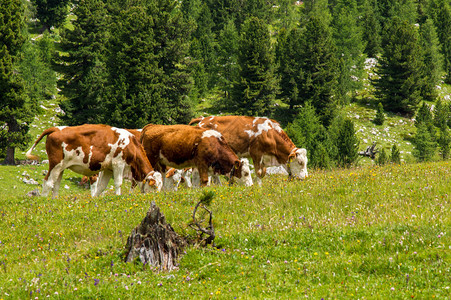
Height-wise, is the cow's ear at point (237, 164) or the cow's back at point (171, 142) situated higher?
the cow's back at point (171, 142)

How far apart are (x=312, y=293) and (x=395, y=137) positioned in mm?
67634

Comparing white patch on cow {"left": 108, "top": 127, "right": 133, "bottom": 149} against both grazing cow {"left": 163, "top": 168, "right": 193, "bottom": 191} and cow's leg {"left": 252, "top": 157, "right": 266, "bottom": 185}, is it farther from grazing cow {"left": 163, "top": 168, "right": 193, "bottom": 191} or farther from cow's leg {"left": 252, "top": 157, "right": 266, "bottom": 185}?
cow's leg {"left": 252, "top": 157, "right": 266, "bottom": 185}

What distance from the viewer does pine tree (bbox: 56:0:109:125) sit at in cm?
4936

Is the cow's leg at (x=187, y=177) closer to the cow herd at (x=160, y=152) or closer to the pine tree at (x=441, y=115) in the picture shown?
the cow herd at (x=160, y=152)

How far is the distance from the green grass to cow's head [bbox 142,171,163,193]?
307 cm

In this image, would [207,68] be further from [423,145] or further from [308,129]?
[423,145]

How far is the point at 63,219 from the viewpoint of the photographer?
11.3 m

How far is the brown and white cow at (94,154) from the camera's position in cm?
1611

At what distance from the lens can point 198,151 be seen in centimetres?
1738

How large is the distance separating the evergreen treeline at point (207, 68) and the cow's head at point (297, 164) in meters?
25.7

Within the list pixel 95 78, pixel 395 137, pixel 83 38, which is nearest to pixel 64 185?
pixel 95 78

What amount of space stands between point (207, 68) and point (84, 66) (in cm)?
3955

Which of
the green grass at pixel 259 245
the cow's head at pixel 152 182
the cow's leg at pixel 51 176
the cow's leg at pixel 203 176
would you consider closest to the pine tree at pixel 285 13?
the cow's leg at pixel 203 176

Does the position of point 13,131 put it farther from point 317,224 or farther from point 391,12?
point 391,12
